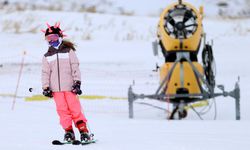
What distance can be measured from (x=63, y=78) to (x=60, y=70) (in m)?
0.10

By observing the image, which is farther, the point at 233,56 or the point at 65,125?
the point at 233,56

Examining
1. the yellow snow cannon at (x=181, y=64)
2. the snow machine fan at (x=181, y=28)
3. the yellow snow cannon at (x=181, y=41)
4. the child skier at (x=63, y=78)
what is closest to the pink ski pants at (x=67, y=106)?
the child skier at (x=63, y=78)

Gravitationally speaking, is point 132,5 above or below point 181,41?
above

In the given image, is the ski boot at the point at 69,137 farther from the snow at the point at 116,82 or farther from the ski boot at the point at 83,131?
the snow at the point at 116,82

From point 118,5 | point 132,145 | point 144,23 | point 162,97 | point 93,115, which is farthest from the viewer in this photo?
point 118,5

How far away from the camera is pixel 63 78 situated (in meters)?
8.00

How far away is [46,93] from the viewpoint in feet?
26.2

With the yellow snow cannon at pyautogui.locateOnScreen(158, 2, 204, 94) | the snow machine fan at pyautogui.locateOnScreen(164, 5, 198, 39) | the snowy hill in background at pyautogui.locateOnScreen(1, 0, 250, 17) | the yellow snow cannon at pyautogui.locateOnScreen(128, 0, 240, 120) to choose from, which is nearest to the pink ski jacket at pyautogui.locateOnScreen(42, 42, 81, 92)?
the yellow snow cannon at pyautogui.locateOnScreen(128, 0, 240, 120)

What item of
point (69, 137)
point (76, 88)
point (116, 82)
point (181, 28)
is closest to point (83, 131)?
point (69, 137)

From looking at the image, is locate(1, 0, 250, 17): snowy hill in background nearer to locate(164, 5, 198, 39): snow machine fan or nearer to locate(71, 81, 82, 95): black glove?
locate(164, 5, 198, 39): snow machine fan

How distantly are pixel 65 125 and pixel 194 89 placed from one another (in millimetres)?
3478

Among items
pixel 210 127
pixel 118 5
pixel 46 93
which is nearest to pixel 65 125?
pixel 46 93

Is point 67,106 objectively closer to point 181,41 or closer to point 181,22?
point 181,41

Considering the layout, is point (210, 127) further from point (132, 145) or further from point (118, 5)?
point (118, 5)
